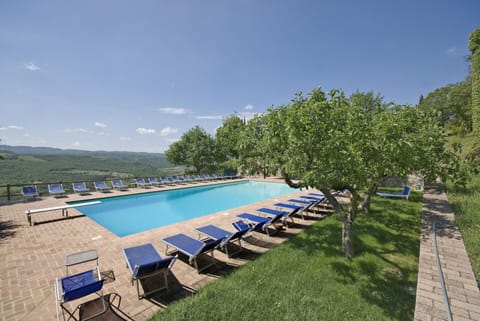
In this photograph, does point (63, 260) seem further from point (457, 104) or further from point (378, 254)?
point (457, 104)

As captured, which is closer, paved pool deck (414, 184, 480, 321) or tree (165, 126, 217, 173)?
paved pool deck (414, 184, 480, 321)

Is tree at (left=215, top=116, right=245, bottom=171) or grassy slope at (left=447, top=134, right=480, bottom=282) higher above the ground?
tree at (left=215, top=116, right=245, bottom=171)

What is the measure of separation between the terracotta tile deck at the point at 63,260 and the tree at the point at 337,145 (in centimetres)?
270

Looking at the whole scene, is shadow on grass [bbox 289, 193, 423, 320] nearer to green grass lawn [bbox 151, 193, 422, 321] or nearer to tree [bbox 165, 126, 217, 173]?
green grass lawn [bbox 151, 193, 422, 321]

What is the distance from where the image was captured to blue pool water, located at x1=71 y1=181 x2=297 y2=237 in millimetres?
9242

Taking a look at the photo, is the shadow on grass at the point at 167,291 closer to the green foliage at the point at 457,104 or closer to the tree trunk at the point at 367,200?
the tree trunk at the point at 367,200

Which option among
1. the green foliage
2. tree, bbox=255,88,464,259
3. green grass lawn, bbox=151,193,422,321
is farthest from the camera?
the green foliage

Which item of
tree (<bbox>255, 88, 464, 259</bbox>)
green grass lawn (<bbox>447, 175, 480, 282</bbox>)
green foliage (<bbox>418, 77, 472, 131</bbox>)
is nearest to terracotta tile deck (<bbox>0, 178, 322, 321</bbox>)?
tree (<bbox>255, 88, 464, 259</bbox>)

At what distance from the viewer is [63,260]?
4.57 meters

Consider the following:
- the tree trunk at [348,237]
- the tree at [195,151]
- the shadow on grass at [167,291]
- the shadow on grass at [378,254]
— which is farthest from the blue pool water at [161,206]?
the tree trunk at [348,237]

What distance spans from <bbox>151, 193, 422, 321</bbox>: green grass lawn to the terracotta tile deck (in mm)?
437

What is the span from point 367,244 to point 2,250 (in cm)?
1002

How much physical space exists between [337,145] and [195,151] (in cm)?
2177

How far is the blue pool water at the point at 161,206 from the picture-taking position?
9.24 m
